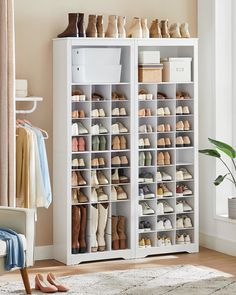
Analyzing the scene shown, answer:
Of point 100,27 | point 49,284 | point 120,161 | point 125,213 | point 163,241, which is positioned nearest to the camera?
point 49,284

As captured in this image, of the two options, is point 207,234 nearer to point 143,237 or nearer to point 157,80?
point 143,237

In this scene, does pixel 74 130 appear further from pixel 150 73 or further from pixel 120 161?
pixel 150 73

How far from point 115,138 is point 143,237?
3.04 ft

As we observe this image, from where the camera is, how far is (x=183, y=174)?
7.25m

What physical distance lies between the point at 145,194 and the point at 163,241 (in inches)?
17.5

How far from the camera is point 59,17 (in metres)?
6.90

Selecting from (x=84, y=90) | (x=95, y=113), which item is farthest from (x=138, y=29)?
(x=95, y=113)

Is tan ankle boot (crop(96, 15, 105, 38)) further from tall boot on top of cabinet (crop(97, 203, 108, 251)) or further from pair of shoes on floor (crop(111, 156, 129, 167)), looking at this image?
tall boot on top of cabinet (crop(97, 203, 108, 251))

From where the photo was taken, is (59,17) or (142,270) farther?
(59,17)

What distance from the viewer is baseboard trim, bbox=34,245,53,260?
6922mm

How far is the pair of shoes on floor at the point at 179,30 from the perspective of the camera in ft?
23.5

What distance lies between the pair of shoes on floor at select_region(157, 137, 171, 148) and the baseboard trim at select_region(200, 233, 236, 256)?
0.95 meters

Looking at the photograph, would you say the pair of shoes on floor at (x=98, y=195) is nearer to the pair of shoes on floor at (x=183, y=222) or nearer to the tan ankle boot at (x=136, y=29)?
the pair of shoes on floor at (x=183, y=222)

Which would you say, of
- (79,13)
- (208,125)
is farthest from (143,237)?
(79,13)
